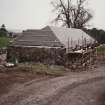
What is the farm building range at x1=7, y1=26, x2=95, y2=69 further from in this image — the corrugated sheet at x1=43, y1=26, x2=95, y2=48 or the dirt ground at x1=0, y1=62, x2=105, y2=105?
the dirt ground at x1=0, y1=62, x2=105, y2=105

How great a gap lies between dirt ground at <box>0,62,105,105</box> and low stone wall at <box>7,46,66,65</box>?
4511mm

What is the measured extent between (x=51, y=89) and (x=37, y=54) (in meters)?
10.3

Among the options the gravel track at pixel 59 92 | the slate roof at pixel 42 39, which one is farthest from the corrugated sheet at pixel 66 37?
the gravel track at pixel 59 92

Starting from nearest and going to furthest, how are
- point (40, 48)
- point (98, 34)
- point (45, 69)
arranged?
point (45, 69) → point (40, 48) → point (98, 34)

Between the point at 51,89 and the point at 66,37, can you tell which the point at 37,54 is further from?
the point at 51,89

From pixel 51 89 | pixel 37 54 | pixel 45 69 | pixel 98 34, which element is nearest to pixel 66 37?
pixel 37 54

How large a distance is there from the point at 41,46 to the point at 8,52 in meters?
3.50

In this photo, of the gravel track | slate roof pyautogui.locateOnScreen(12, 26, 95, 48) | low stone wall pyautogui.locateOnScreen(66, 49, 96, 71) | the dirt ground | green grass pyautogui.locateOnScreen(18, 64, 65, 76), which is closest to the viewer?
the gravel track

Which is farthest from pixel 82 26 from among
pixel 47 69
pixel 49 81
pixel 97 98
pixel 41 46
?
pixel 97 98

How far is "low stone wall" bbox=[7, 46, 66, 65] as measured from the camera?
2519cm

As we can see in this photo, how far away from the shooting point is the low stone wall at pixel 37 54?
25188 mm

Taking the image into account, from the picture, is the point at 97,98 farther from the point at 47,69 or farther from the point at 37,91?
the point at 47,69

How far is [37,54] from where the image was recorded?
25781 mm

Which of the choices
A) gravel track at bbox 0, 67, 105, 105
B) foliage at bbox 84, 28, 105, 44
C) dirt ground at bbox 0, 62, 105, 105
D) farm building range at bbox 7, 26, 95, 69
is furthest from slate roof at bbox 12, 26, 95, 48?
foliage at bbox 84, 28, 105, 44
